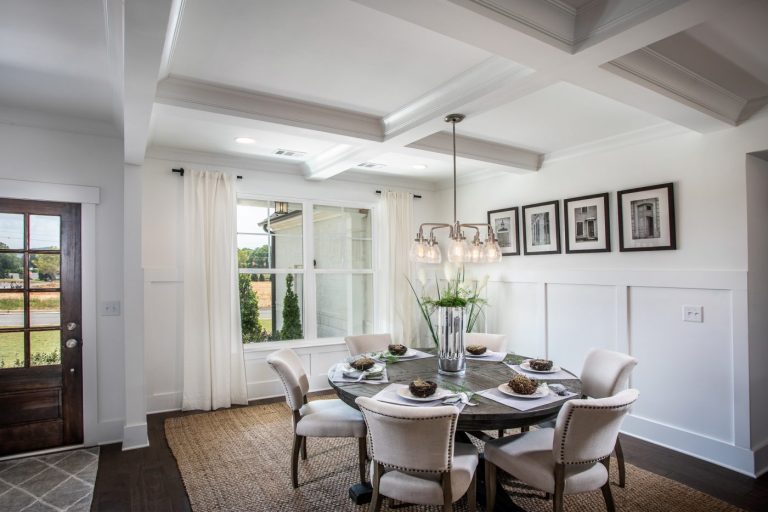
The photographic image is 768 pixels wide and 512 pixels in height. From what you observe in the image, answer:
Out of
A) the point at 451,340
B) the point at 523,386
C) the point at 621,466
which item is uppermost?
the point at 451,340

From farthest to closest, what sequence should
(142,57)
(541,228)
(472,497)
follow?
(541,228)
(472,497)
(142,57)

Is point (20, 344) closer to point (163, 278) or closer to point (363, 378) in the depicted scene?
point (163, 278)

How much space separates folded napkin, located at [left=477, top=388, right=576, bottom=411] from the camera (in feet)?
7.18

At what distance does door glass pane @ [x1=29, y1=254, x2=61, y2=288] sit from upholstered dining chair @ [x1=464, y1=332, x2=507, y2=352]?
323 centimetres

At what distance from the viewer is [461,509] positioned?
2.52m

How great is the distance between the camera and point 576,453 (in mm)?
2027

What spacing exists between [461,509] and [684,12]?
8.43ft

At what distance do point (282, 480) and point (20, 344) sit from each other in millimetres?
2181

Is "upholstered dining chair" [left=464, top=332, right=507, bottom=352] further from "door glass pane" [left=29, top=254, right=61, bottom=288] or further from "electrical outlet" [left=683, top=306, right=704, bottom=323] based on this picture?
"door glass pane" [left=29, top=254, right=61, bottom=288]

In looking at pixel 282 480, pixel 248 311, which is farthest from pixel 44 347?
pixel 282 480

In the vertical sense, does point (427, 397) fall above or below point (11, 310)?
below

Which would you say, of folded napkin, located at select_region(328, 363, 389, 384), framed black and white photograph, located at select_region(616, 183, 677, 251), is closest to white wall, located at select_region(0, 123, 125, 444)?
folded napkin, located at select_region(328, 363, 389, 384)

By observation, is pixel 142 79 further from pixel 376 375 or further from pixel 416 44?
pixel 376 375

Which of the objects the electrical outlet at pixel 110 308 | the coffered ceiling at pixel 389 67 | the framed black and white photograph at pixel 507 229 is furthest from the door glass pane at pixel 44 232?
the framed black and white photograph at pixel 507 229
